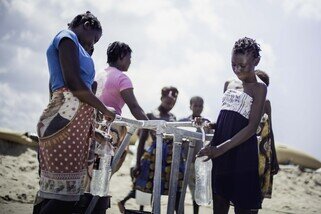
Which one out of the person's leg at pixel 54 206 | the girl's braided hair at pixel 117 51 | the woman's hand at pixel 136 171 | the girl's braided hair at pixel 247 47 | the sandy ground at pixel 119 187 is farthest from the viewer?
the sandy ground at pixel 119 187

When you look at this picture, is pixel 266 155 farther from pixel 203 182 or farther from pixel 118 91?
pixel 118 91

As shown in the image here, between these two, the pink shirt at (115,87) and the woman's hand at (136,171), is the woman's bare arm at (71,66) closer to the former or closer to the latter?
the pink shirt at (115,87)

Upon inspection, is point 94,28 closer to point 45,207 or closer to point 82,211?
point 45,207

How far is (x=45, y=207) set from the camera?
2264 mm

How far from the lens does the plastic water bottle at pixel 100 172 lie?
8.92ft

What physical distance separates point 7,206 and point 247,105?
4.18m

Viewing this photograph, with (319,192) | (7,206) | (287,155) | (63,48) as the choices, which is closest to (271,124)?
(63,48)

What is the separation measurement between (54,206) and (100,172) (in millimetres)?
552

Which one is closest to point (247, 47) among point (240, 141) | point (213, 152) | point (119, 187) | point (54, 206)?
point (240, 141)

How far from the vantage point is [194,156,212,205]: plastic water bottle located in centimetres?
272

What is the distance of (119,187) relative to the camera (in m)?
9.03

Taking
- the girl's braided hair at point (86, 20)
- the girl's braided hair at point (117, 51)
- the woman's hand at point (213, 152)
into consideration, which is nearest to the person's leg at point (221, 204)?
the woman's hand at point (213, 152)

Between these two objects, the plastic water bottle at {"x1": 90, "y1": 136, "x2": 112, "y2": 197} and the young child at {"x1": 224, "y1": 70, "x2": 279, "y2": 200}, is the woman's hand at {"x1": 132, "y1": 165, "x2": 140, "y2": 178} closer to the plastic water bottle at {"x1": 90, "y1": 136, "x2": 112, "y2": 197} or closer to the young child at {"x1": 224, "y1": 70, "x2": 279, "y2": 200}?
the young child at {"x1": 224, "y1": 70, "x2": 279, "y2": 200}

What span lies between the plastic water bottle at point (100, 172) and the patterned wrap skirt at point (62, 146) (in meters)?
0.31
